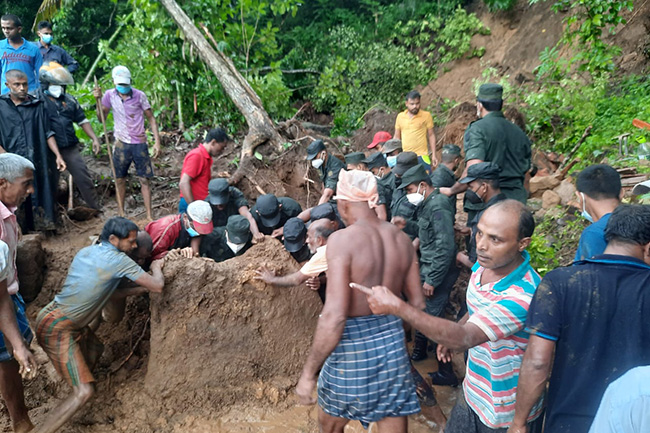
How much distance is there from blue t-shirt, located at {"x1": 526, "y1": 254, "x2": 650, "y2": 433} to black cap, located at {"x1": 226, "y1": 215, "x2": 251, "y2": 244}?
3129 millimetres

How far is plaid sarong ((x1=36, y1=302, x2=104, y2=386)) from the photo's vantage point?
3.68 metres

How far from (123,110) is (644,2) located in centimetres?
1019

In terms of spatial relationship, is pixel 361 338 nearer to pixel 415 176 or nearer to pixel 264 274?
pixel 264 274

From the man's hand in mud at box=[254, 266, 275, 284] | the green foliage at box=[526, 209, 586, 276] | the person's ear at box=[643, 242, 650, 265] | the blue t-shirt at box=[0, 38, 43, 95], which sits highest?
the blue t-shirt at box=[0, 38, 43, 95]

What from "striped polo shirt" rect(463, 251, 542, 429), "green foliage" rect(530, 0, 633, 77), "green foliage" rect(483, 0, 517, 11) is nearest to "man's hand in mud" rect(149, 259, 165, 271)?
"striped polo shirt" rect(463, 251, 542, 429)

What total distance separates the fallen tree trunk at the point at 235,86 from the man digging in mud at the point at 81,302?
4.42 m

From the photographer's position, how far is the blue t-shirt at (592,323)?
7.03 feet

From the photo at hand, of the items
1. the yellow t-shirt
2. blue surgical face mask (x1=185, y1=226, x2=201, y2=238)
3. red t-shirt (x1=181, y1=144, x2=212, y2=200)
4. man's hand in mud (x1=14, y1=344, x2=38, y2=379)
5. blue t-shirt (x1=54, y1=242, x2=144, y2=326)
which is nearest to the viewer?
man's hand in mud (x1=14, y1=344, x2=38, y2=379)

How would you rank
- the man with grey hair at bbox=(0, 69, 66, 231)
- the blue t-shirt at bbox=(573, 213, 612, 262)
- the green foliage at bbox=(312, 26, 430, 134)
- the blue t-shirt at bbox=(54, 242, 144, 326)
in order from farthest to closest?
the green foliage at bbox=(312, 26, 430, 134)
the man with grey hair at bbox=(0, 69, 66, 231)
the blue t-shirt at bbox=(54, 242, 144, 326)
the blue t-shirt at bbox=(573, 213, 612, 262)

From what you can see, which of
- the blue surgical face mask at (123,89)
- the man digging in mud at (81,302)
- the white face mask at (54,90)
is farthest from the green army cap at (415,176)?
the white face mask at (54,90)

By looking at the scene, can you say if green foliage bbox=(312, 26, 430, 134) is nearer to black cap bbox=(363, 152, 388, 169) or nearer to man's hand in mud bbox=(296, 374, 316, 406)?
black cap bbox=(363, 152, 388, 169)

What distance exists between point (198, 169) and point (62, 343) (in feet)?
8.61

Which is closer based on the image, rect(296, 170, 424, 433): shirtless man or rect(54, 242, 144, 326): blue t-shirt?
rect(296, 170, 424, 433): shirtless man

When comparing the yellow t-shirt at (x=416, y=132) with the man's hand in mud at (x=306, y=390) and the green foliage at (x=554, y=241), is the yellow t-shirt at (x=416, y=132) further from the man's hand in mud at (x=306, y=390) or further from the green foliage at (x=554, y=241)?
the man's hand in mud at (x=306, y=390)
